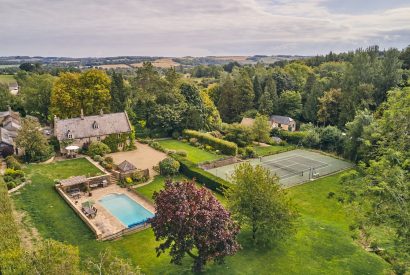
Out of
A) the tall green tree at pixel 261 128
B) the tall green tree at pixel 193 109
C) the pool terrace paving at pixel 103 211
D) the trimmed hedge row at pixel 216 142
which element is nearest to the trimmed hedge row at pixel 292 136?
the tall green tree at pixel 261 128

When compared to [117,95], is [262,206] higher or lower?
lower

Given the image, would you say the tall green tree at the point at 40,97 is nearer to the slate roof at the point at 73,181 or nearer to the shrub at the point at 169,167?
the slate roof at the point at 73,181

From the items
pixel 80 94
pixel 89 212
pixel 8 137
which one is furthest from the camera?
pixel 80 94

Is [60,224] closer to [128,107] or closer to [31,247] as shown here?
[31,247]

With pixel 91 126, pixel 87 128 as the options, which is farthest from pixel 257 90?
pixel 87 128

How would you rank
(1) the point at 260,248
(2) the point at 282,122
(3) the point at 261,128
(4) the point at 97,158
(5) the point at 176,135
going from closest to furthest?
1. (1) the point at 260,248
2. (4) the point at 97,158
3. (3) the point at 261,128
4. (5) the point at 176,135
5. (2) the point at 282,122

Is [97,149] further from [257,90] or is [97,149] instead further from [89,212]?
[257,90]
